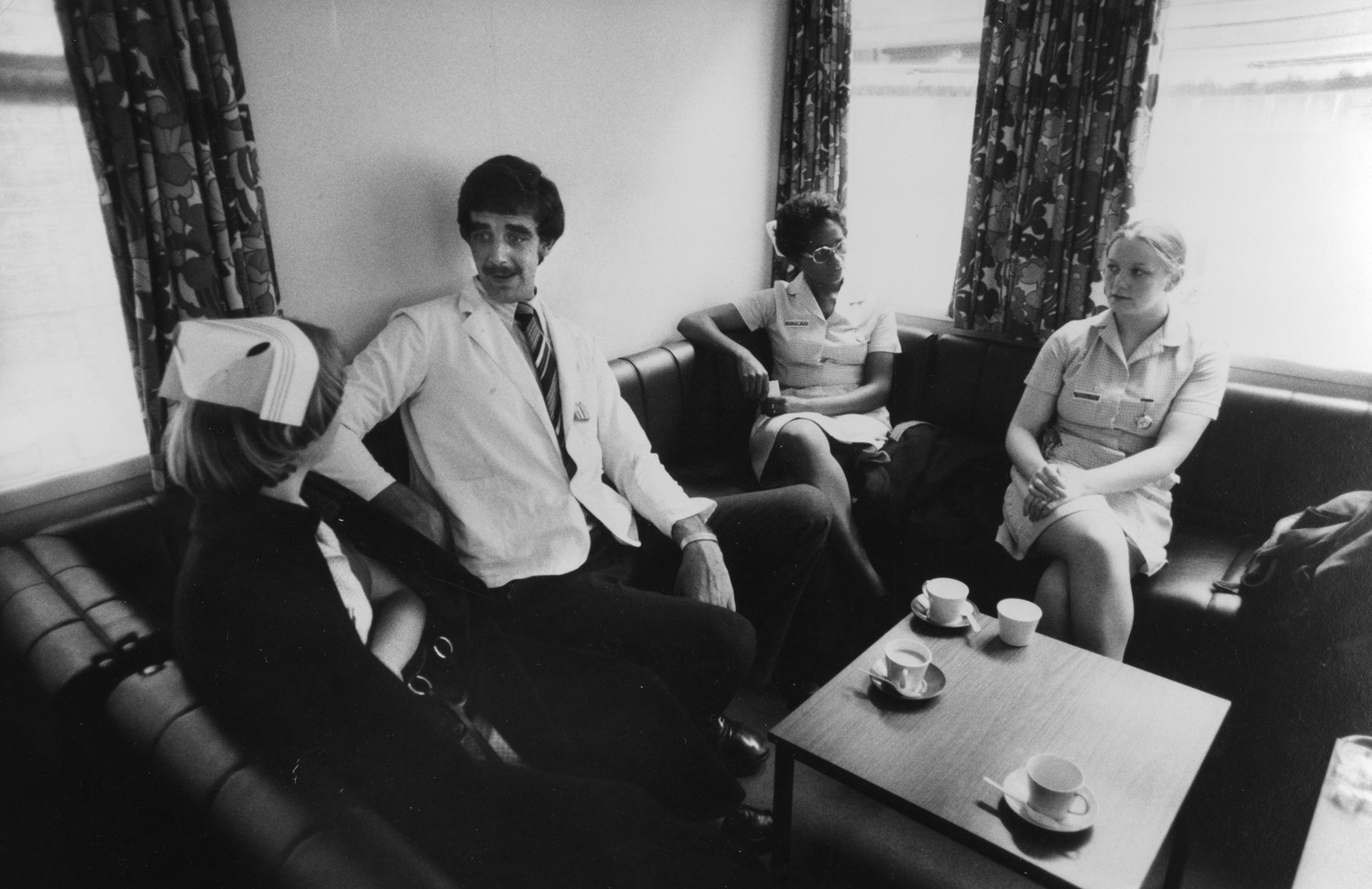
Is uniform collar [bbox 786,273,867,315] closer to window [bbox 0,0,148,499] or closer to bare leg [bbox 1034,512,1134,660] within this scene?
bare leg [bbox 1034,512,1134,660]

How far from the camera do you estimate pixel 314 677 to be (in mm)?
766

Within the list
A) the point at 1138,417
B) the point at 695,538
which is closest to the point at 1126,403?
the point at 1138,417

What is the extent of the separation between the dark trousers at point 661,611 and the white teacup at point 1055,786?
1.91ft

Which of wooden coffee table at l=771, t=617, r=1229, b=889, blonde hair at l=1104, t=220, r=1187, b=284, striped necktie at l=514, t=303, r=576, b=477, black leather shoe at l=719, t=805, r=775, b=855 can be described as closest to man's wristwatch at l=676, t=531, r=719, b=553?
striped necktie at l=514, t=303, r=576, b=477

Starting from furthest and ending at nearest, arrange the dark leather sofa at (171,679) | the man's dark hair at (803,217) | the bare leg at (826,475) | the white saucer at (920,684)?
1. the man's dark hair at (803,217)
2. the bare leg at (826,475)
3. the white saucer at (920,684)
4. the dark leather sofa at (171,679)

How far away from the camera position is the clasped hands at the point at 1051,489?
1.82 metres

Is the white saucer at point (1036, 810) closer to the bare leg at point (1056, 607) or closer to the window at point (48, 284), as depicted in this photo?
the bare leg at point (1056, 607)

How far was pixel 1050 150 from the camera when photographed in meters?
2.31

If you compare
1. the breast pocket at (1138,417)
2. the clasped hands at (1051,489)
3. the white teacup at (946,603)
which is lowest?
the white teacup at (946,603)

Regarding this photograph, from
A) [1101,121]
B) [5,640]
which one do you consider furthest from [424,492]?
[1101,121]

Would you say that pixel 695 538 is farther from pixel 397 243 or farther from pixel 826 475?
pixel 397 243

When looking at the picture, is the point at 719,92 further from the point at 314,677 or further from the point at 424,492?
the point at 314,677

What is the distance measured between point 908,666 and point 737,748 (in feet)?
1.70

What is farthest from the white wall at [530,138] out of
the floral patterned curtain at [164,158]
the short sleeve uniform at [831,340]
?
the short sleeve uniform at [831,340]
